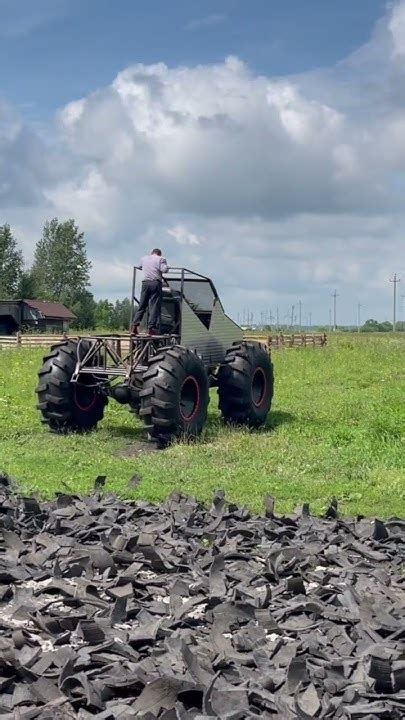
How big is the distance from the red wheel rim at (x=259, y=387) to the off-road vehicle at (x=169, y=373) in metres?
0.02

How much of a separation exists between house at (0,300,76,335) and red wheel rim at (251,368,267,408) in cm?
3864

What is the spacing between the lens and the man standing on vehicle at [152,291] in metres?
13.2

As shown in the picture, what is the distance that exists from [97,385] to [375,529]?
6.85m

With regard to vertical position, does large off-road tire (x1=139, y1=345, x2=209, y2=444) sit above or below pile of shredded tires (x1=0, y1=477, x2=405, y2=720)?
above

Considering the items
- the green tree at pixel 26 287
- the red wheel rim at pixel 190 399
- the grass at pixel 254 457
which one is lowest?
the grass at pixel 254 457

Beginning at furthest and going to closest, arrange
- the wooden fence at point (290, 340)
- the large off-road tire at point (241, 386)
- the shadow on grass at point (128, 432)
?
the wooden fence at point (290, 340) < the large off-road tire at point (241, 386) < the shadow on grass at point (128, 432)

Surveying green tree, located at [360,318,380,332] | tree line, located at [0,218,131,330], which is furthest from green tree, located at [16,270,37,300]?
green tree, located at [360,318,380,332]

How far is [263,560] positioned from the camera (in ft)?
20.8

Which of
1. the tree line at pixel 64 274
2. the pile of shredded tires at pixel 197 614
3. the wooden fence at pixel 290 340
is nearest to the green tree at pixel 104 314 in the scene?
the tree line at pixel 64 274

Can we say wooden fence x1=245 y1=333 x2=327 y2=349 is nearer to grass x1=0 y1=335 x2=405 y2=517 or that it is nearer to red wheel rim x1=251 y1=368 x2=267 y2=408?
grass x1=0 y1=335 x2=405 y2=517

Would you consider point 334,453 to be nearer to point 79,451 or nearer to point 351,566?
point 79,451

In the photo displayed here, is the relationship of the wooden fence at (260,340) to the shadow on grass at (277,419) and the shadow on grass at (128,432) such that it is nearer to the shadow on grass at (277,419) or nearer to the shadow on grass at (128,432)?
the shadow on grass at (277,419)

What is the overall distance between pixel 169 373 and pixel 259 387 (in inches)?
126

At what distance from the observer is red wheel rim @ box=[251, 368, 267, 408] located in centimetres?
1498
